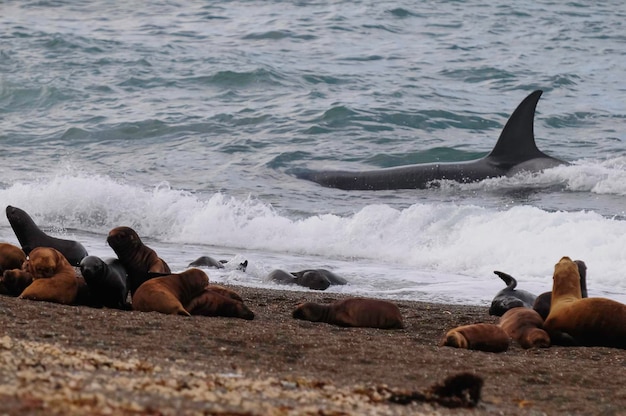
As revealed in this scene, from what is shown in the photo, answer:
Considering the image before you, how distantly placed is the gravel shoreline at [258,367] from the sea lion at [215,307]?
0.38 ft

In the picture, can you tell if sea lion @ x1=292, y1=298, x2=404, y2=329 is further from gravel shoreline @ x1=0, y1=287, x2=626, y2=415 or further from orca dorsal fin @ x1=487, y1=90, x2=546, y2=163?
orca dorsal fin @ x1=487, y1=90, x2=546, y2=163

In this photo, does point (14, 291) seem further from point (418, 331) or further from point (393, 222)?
point (393, 222)

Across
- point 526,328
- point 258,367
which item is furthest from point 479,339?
point 258,367

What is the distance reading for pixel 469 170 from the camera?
54.9ft

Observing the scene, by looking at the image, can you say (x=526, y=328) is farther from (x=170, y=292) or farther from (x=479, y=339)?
(x=170, y=292)

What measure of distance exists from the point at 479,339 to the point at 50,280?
283 centimetres

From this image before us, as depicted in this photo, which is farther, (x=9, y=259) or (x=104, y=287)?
(x=9, y=259)

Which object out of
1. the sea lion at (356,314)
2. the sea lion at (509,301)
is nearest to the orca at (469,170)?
the sea lion at (509,301)

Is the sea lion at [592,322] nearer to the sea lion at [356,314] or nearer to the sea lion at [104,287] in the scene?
the sea lion at [356,314]

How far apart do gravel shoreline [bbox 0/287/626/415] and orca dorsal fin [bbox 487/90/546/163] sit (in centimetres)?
856

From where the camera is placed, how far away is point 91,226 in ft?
47.4

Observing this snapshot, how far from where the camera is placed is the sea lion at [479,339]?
21.5ft

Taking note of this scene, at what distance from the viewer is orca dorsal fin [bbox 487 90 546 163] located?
1600 centimetres

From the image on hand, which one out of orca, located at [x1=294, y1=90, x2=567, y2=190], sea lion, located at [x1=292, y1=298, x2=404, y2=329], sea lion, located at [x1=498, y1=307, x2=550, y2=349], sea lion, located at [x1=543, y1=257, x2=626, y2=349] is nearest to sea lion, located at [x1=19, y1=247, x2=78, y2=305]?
sea lion, located at [x1=292, y1=298, x2=404, y2=329]
